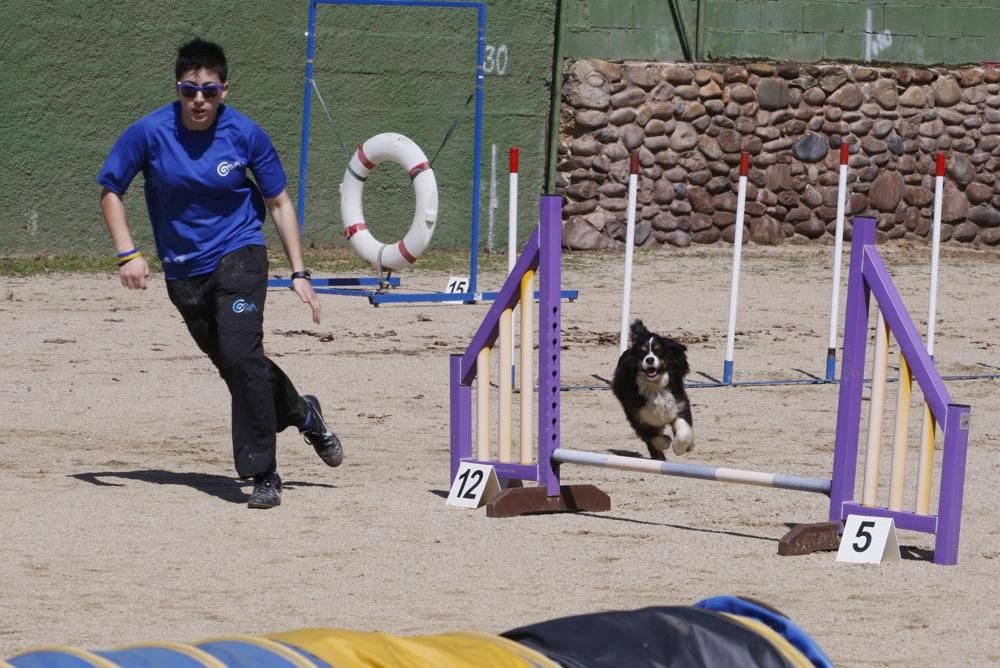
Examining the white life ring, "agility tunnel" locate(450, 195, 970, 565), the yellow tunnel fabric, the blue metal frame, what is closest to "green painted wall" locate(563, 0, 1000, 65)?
the blue metal frame

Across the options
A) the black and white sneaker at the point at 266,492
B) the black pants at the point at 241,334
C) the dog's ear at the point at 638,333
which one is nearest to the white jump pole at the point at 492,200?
the dog's ear at the point at 638,333

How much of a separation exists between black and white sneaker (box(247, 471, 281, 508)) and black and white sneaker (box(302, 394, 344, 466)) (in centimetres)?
40

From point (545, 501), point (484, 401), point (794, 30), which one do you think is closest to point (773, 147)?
point (794, 30)

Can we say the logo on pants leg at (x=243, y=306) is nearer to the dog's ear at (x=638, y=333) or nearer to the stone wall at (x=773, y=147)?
the dog's ear at (x=638, y=333)

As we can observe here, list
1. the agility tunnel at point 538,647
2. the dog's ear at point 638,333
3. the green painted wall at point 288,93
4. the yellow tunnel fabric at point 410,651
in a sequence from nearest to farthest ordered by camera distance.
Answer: the agility tunnel at point 538,647 < the yellow tunnel fabric at point 410,651 < the dog's ear at point 638,333 < the green painted wall at point 288,93

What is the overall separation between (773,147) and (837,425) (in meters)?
Result: 11.6

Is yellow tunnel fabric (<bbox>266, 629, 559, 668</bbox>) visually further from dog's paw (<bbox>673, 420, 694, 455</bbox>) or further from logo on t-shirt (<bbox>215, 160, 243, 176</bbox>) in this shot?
dog's paw (<bbox>673, 420, 694, 455</bbox>)

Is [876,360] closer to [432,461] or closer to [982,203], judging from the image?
[432,461]

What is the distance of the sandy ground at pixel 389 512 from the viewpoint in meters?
5.05

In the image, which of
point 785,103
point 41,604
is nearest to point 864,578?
point 41,604

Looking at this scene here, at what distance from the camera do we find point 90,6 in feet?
49.3

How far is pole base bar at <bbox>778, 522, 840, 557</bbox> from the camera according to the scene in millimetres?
5891

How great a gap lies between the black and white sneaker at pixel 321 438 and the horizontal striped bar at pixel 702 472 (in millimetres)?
965

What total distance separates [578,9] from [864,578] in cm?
1164
